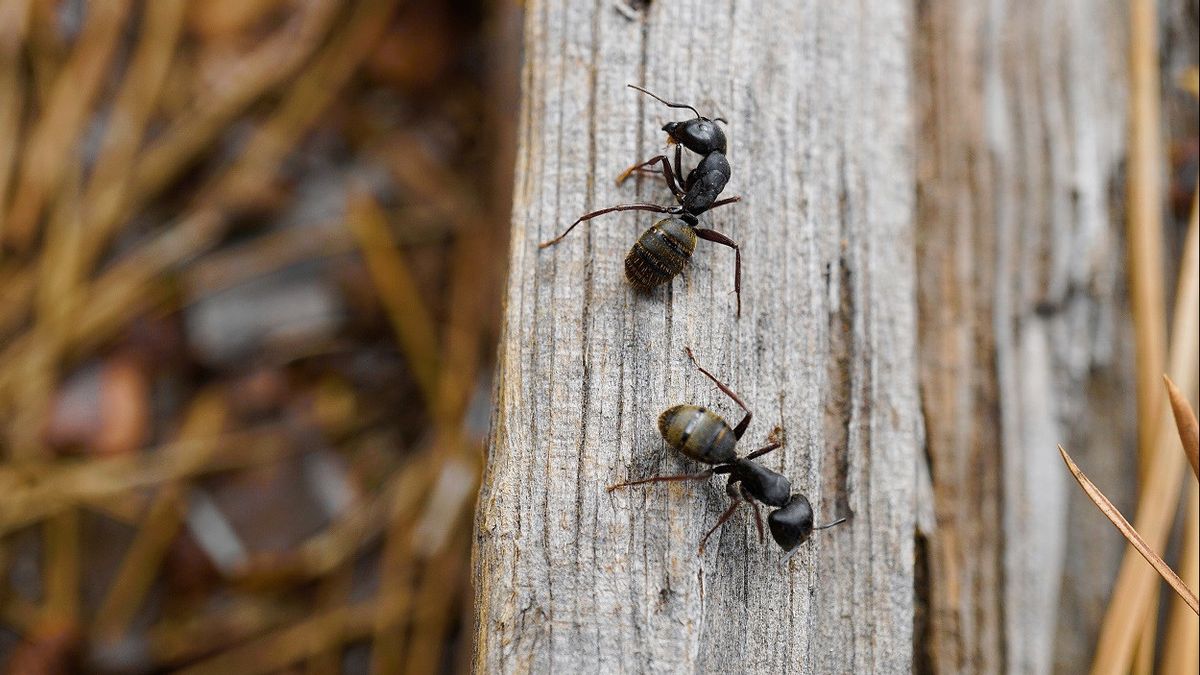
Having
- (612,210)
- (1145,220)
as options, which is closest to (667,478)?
(612,210)

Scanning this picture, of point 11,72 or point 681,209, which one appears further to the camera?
point 11,72

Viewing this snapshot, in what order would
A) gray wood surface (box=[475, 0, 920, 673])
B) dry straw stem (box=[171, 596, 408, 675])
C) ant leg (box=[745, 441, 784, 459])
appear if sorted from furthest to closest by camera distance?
1. dry straw stem (box=[171, 596, 408, 675])
2. ant leg (box=[745, 441, 784, 459])
3. gray wood surface (box=[475, 0, 920, 673])

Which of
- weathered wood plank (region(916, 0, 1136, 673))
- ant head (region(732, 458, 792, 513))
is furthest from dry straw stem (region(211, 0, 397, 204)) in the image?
ant head (region(732, 458, 792, 513))

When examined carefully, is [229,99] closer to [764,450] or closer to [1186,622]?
[764,450]

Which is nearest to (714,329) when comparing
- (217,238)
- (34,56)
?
(217,238)

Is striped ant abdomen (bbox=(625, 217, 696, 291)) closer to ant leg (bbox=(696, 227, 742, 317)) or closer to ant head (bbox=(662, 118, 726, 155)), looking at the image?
ant leg (bbox=(696, 227, 742, 317))
